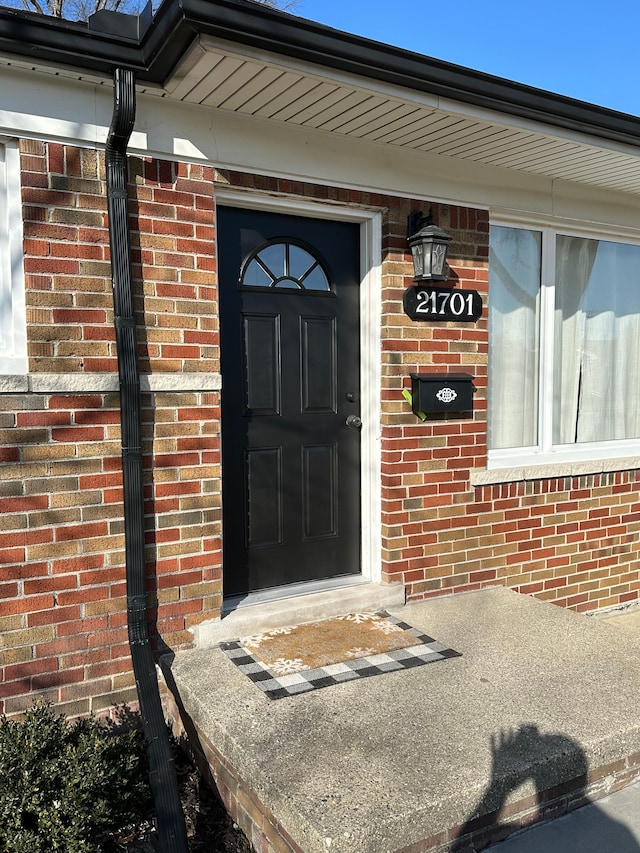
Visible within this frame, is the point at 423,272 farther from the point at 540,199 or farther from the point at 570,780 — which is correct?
the point at 570,780

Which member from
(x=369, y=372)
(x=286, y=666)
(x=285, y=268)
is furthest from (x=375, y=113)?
(x=286, y=666)

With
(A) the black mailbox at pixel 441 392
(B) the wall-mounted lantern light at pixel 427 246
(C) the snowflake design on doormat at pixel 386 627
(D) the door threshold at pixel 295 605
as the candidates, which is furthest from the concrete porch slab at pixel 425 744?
(B) the wall-mounted lantern light at pixel 427 246

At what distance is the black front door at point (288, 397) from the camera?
3.63m

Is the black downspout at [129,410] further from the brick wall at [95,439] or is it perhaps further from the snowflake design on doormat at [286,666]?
the snowflake design on doormat at [286,666]

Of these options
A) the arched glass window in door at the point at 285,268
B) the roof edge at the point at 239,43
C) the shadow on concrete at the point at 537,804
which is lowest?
the shadow on concrete at the point at 537,804

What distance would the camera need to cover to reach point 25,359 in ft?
9.64

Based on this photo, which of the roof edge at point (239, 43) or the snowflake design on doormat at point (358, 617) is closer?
the roof edge at point (239, 43)

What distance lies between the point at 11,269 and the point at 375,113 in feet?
6.07

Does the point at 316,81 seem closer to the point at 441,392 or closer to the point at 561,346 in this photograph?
the point at 441,392

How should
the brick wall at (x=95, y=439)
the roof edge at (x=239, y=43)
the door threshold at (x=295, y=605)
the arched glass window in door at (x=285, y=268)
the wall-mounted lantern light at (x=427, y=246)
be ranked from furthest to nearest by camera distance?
the wall-mounted lantern light at (x=427, y=246) → the arched glass window in door at (x=285, y=268) → the door threshold at (x=295, y=605) → the brick wall at (x=95, y=439) → the roof edge at (x=239, y=43)

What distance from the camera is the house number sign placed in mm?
3904

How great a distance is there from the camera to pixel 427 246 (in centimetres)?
376

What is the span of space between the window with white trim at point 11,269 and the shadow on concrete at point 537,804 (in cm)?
249

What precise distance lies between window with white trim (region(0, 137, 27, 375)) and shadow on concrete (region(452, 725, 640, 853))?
2.49 metres
